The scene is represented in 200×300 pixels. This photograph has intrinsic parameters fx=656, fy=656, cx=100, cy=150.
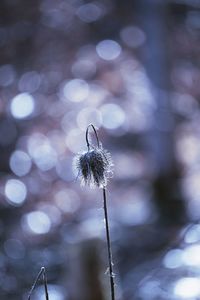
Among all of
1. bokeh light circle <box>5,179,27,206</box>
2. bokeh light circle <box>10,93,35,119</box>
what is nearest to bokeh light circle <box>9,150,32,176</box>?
bokeh light circle <box>5,179,27,206</box>

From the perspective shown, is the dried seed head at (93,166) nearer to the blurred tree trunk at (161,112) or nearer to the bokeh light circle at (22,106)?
the bokeh light circle at (22,106)

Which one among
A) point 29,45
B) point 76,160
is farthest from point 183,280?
point 29,45

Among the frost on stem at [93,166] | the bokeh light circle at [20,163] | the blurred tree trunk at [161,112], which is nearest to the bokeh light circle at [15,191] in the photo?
the bokeh light circle at [20,163]

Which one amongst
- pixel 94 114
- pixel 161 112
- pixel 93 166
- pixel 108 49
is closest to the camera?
pixel 93 166

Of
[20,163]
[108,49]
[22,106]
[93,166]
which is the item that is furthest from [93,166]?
[108,49]

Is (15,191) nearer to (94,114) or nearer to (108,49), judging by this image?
(94,114)

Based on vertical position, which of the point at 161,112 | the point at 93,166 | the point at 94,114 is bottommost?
the point at 93,166

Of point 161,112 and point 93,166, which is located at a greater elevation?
point 161,112
